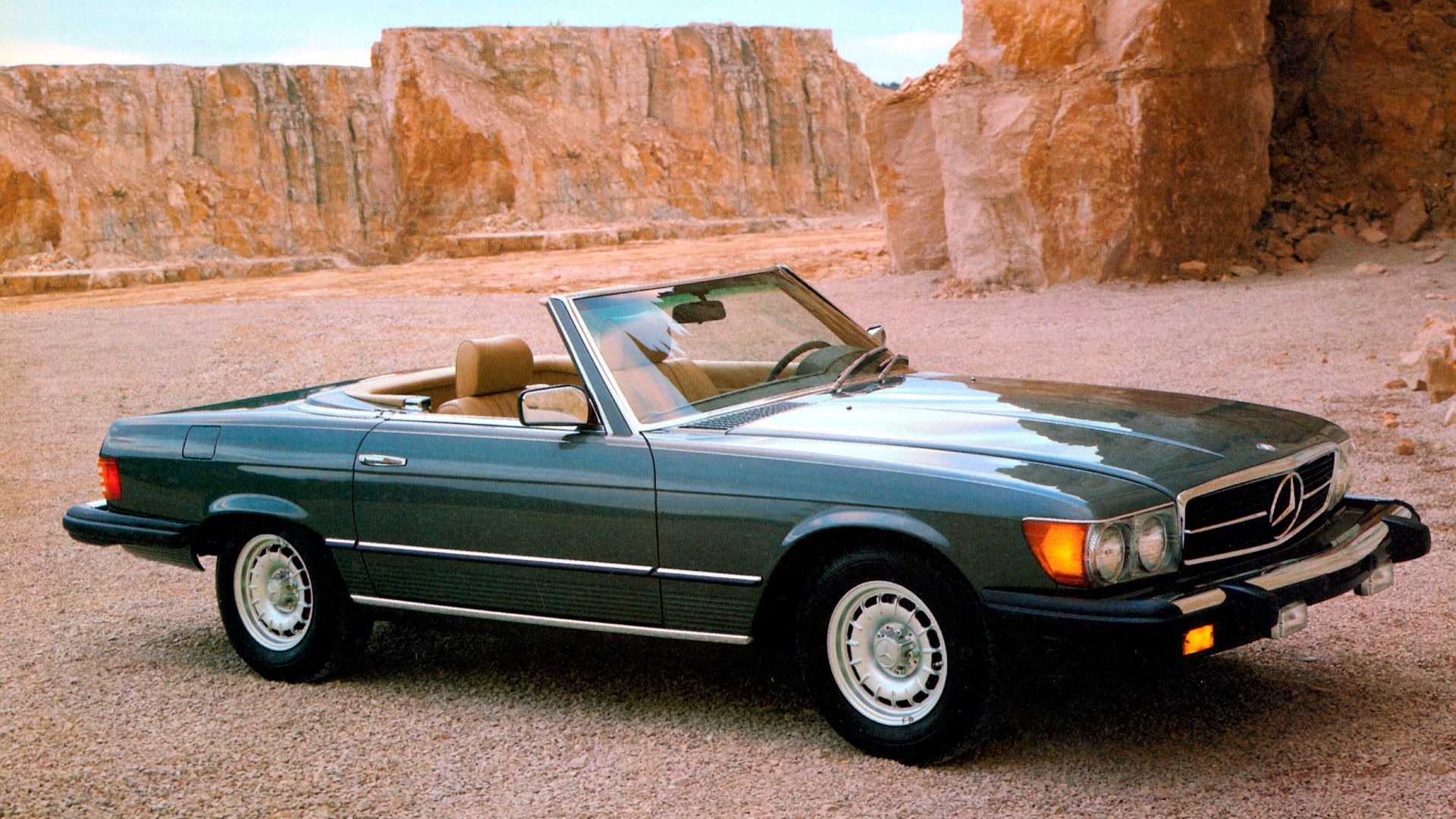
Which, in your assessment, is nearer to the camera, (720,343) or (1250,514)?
(1250,514)

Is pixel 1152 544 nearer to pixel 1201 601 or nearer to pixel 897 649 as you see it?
pixel 1201 601

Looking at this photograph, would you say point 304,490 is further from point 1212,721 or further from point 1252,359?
point 1252,359

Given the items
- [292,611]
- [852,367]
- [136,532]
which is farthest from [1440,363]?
[136,532]

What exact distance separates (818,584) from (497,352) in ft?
6.24

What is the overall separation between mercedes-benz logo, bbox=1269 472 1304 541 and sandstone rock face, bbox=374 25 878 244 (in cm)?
5744

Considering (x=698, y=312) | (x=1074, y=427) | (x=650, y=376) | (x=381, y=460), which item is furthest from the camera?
(x=698, y=312)

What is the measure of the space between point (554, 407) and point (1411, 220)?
14.6 meters

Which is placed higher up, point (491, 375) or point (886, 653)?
point (491, 375)

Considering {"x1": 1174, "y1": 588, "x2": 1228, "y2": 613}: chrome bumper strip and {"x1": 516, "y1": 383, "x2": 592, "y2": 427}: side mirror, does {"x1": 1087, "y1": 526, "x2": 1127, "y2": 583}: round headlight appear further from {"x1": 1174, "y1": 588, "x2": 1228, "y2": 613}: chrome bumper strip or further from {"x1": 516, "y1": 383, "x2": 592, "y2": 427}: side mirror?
{"x1": 516, "y1": 383, "x2": 592, "y2": 427}: side mirror

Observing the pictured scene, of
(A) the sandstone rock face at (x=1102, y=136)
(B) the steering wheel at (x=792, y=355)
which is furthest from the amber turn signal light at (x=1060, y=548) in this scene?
(A) the sandstone rock face at (x=1102, y=136)

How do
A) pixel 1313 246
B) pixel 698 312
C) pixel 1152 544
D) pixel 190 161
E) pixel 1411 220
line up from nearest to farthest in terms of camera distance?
pixel 1152 544
pixel 698 312
pixel 1411 220
pixel 1313 246
pixel 190 161

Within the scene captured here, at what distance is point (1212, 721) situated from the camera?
4250 mm

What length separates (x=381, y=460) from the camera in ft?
16.0

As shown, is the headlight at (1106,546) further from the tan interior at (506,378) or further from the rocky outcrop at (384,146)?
the rocky outcrop at (384,146)
